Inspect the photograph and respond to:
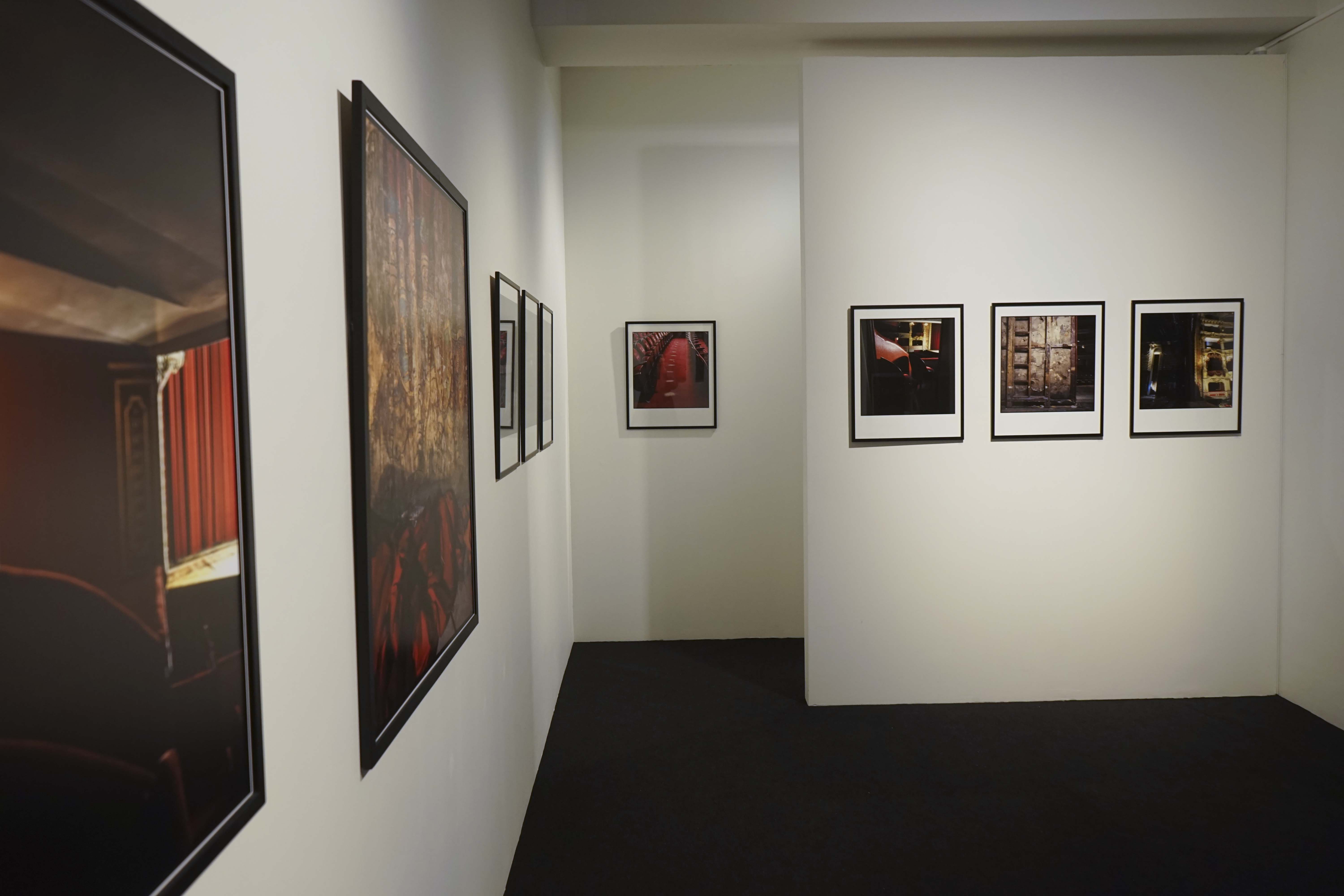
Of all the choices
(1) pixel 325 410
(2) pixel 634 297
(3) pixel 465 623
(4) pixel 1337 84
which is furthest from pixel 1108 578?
(1) pixel 325 410

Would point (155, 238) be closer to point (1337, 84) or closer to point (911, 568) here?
point (911, 568)

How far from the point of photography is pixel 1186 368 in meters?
4.41

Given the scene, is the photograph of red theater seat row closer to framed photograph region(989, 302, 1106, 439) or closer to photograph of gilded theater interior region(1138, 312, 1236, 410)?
framed photograph region(989, 302, 1106, 439)

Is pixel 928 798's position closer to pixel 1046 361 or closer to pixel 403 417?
pixel 1046 361

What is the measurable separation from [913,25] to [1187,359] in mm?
2265

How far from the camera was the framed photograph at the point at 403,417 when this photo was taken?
144 centimetres

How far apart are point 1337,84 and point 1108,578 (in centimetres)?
266

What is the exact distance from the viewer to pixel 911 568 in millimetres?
4438

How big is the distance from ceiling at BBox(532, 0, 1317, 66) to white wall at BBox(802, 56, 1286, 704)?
188mm

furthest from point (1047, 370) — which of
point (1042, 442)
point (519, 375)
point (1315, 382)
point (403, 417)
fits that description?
point (403, 417)

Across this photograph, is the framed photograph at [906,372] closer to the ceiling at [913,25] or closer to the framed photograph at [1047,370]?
the framed photograph at [1047,370]

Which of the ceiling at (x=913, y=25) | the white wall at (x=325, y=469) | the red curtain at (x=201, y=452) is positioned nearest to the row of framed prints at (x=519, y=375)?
the white wall at (x=325, y=469)

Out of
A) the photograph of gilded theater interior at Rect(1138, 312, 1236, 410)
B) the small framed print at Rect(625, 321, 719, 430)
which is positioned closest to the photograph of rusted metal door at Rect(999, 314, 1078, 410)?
the photograph of gilded theater interior at Rect(1138, 312, 1236, 410)

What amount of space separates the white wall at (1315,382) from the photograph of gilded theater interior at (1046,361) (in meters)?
1.04
